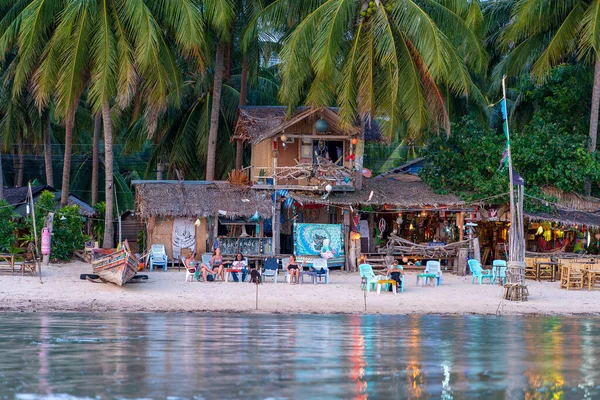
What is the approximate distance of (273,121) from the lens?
105 feet

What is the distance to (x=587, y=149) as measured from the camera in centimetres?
3244

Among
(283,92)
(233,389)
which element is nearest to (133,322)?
(233,389)

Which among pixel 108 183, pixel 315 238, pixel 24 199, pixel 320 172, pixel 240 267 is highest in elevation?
pixel 320 172

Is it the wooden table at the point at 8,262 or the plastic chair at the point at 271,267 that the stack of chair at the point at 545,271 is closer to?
the plastic chair at the point at 271,267

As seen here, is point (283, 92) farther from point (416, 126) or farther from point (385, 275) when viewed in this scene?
point (385, 275)

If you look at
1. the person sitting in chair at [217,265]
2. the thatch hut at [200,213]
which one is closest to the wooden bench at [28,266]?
the thatch hut at [200,213]

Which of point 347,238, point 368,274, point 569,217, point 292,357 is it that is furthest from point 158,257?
point 292,357

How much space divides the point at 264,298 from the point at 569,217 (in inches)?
453

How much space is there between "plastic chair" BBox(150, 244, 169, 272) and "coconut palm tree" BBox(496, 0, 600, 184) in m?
12.9

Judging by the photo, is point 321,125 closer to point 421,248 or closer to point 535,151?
point 421,248

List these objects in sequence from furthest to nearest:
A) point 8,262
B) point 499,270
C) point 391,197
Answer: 1. point 391,197
2. point 499,270
3. point 8,262

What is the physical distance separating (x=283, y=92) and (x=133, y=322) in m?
11.1

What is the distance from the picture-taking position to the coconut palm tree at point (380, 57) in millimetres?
27672

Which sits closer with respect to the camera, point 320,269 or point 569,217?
point 320,269
